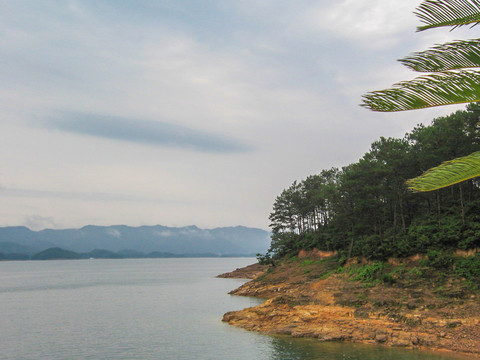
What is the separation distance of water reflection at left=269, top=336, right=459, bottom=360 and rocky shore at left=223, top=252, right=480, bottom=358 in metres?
1.00

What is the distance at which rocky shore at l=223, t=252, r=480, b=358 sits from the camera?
2584 cm

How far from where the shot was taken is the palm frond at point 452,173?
19.6 feet

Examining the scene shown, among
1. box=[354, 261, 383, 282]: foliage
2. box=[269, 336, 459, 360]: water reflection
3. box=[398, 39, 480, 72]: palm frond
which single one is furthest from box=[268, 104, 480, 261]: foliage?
box=[398, 39, 480, 72]: palm frond

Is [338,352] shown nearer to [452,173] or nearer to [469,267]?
[469,267]

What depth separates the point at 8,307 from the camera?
168ft

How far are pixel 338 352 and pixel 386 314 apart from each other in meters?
6.73

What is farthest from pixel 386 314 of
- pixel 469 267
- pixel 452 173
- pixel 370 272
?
pixel 452 173

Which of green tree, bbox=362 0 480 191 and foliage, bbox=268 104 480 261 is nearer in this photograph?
green tree, bbox=362 0 480 191

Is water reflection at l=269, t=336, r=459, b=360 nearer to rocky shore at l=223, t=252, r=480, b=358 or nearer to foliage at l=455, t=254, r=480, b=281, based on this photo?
rocky shore at l=223, t=252, r=480, b=358

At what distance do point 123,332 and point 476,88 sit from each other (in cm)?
3440

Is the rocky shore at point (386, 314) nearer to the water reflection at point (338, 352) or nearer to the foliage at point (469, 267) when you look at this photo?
the foliage at point (469, 267)

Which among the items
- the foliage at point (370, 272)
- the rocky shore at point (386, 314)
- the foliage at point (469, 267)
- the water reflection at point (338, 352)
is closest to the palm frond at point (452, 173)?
the water reflection at point (338, 352)

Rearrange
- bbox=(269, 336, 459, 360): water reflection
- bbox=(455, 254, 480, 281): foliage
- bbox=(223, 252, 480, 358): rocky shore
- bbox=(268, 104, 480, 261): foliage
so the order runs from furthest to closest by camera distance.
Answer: bbox=(268, 104, 480, 261): foliage < bbox=(455, 254, 480, 281): foliage < bbox=(223, 252, 480, 358): rocky shore < bbox=(269, 336, 459, 360): water reflection

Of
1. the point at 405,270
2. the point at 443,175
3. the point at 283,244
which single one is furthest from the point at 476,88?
the point at 283,244
